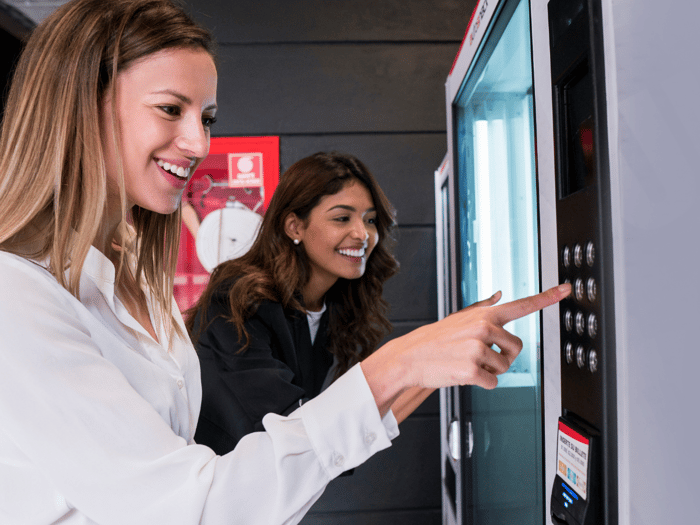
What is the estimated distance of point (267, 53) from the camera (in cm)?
223

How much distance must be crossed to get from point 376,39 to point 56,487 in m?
2.11

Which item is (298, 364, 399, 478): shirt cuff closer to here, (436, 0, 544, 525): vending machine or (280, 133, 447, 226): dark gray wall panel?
(436, 0, 544, 525): vending machine

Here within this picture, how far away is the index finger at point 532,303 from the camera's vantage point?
0.44 m

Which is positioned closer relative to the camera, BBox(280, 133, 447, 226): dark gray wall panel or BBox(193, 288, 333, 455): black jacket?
BBox(193, 288, 333, 455): black jacket

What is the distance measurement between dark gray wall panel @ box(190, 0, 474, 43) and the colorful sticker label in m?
2.11

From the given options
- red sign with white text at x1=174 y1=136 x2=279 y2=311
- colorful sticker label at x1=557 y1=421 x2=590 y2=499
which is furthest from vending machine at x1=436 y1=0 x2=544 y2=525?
red sign with white text at x1=174 y1=136 x2=279 y2=311

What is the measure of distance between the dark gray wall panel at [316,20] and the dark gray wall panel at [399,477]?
1.68 metres

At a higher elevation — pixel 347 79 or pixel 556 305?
pixel 347 79

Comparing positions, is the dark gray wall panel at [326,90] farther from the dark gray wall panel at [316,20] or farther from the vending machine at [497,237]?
the vending machine at [497,237]

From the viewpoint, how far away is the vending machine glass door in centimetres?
70

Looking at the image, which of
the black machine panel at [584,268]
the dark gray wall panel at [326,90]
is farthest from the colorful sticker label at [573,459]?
the dark gray wall panel at [326,90]

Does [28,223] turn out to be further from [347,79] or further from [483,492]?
[347,79]

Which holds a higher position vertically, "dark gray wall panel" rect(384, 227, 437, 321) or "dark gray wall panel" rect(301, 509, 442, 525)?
"dark gray wall panel" rect(384, 227, 437, 321)

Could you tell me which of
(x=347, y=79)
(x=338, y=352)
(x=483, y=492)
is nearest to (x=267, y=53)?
(x=347, y=79)
